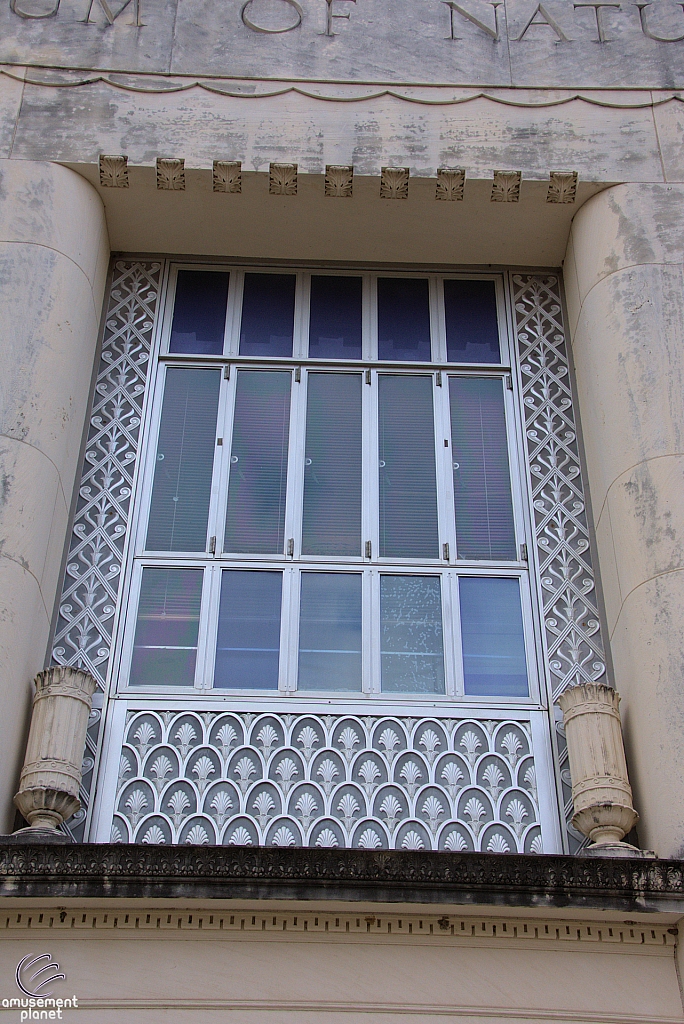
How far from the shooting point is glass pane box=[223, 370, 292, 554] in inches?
359

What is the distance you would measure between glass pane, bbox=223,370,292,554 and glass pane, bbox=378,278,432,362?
933 mm

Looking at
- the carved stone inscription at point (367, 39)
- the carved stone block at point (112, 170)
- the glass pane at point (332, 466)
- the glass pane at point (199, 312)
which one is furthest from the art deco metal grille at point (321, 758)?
the carved stone inscription at point (367, 39)

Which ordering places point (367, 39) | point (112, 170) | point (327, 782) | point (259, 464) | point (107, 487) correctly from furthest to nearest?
1. point (367, 39)
2. point (112, 170)
3. point (259, 464)
4. point (107, 487)
5. point (327, 782)

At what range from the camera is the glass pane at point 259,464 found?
29.9ft

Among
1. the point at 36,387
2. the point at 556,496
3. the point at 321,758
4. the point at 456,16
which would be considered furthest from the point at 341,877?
the point at 456,16

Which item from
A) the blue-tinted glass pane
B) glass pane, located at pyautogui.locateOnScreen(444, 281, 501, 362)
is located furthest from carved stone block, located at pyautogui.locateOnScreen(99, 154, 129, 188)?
glass pane, located at pyautogui.locateOnScreen(444, 281, 501, 362)

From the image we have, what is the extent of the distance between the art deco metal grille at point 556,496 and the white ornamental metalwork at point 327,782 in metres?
0.45

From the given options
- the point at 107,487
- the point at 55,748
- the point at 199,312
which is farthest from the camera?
the point at 199,312

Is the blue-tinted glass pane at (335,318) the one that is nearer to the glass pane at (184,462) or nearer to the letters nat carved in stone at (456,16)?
the glass pane at (184,462)

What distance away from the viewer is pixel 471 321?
10375mm

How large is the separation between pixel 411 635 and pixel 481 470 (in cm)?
158

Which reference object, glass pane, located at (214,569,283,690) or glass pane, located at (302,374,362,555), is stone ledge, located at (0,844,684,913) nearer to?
glass pane, located at (214,569,283,690)

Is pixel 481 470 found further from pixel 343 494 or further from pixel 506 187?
pixel 506 187

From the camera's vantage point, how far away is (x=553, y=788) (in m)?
7.95
